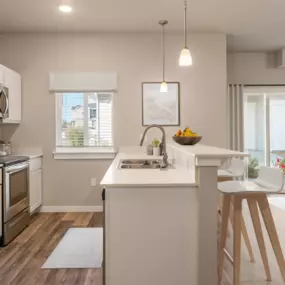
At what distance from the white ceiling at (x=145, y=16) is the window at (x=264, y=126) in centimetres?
153

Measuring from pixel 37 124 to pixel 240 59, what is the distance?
374 centimetres

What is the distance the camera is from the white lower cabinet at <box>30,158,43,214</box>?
425cm

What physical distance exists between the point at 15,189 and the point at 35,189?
A: 0.89 meters

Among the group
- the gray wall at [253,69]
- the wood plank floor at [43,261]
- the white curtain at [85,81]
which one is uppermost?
the gray wall at [253,69]

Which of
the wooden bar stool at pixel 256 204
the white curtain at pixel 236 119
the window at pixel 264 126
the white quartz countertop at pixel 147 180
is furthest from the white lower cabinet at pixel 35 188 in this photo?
the window at pixel 264 126

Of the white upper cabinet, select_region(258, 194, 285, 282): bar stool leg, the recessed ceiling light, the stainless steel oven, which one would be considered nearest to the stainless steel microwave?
the white upper cabinet

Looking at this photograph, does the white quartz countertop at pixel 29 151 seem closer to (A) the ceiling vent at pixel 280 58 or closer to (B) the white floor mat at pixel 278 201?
(B) the white floor mat at pixel 278 201

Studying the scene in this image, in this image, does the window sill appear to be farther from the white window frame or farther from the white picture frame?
the white picture frame

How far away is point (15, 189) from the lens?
11.6ft

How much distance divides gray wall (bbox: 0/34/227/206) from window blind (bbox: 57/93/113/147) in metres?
0.15

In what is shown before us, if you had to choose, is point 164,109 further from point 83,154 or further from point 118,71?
point 83,154

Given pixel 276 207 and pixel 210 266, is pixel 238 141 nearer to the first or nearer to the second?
pixel 276 207

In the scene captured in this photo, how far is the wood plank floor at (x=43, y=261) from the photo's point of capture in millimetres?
2504

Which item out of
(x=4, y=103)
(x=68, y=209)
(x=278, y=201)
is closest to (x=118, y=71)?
(x=4, y=103)
